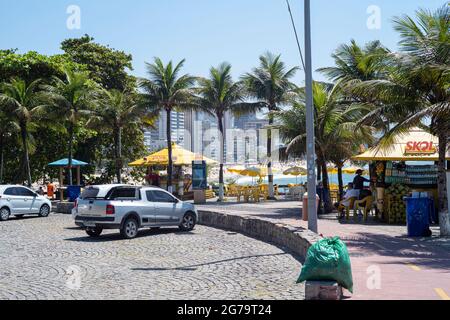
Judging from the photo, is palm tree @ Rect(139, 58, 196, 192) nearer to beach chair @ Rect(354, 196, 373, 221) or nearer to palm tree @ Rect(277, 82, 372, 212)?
palm tree @ Rect(277, 82, 372, 212)

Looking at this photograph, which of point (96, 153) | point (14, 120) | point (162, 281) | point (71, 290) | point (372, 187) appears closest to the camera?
point (71, 290)

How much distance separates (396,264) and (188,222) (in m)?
9.38

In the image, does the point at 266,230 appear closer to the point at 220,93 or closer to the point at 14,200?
the point at 14,200

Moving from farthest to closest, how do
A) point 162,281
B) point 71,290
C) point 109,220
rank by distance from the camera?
point 109,220, point 162,281, point 71,290

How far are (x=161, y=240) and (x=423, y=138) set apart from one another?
412 inches

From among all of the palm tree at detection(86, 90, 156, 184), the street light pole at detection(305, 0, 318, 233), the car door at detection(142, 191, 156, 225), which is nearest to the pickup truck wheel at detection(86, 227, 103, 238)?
the car door at detection(142, 191, 156, 225)

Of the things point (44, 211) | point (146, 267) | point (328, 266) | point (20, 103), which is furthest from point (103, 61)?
point (328, 266)

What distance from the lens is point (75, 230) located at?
20094 mm

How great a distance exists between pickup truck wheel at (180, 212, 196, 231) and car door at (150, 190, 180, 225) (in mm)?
395

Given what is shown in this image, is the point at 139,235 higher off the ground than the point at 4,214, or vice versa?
the point at 4,214

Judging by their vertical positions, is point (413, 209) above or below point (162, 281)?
above

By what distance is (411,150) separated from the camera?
2114 cm
